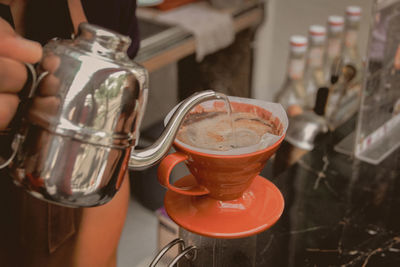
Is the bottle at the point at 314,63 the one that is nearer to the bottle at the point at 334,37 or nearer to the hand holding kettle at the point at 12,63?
the bottle at the point at 334,37

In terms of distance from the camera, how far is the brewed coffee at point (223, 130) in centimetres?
70

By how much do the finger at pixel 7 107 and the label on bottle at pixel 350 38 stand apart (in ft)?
4.90

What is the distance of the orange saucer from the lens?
0.70 m

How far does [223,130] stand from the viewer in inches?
29.2

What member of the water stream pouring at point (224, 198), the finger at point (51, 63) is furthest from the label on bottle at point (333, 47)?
the finger at point (51, 63)

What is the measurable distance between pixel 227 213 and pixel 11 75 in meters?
0.38

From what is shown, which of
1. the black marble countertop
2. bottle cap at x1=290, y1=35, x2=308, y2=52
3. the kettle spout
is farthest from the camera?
bottle cap at x1=290, y1=35, x2=308, y2=52

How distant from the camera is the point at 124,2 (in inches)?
44.7

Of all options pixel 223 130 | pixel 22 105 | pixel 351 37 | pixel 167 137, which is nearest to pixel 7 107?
pixel 22 105

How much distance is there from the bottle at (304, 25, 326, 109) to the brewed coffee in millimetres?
1038

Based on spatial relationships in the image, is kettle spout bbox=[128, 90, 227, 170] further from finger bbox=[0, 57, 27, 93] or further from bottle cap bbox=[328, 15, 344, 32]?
bottle cap bbox=[328, 15, 344, 32]

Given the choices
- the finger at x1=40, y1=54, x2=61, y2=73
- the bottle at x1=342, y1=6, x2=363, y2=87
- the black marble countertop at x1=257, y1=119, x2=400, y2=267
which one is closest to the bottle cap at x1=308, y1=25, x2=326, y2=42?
the bottle at x1=342, y1=6, x2=363, y2=87

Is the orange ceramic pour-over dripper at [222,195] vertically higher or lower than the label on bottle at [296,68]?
higher

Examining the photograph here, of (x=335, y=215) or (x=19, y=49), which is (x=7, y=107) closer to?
(x=19, y=49)
